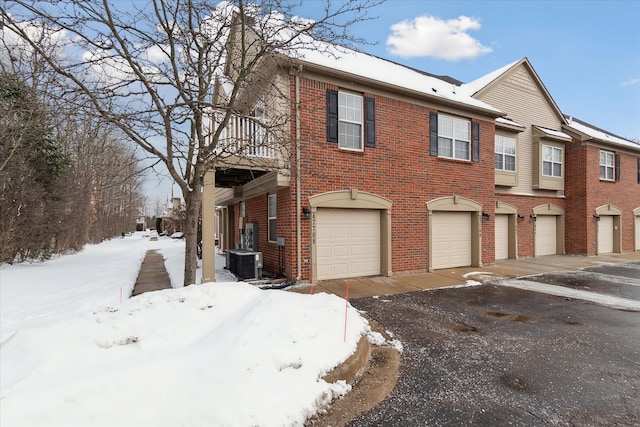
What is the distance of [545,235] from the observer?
1552cm

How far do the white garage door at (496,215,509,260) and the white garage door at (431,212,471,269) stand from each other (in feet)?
11.4

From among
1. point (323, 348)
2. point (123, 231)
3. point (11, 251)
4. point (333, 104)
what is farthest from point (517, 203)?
point (123, 231)

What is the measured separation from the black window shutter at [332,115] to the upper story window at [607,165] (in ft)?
52.5

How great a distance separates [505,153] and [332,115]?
9132 mm

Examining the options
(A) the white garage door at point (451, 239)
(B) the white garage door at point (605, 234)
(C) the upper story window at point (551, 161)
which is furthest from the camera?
(B) the white garage door at point (605, 234)

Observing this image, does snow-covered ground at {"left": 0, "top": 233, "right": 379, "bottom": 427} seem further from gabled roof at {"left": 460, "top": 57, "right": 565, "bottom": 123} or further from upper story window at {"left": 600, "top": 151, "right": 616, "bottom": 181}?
upper story window at {"left": 600, "top": 151, "right": 616, "bottom": 181}

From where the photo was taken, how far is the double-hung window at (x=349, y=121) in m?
8.97

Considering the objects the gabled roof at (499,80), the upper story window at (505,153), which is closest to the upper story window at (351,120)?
the gabled roof at (499,80)

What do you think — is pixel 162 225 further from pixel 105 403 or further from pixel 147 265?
pixel 105 403

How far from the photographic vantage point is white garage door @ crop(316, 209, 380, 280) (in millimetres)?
8773

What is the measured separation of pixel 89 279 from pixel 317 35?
9.53 meters

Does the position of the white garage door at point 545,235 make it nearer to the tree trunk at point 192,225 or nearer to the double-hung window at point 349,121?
the double-hung window at point 349,121

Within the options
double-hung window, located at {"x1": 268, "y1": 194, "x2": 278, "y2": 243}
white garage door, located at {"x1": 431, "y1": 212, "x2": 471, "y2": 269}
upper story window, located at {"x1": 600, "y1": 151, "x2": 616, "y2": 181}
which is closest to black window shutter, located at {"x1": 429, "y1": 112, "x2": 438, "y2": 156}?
white garage door, located at {"x1": 431, "y1": 212, "x2": 471, "y2": 269}

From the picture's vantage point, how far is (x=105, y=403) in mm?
2430
